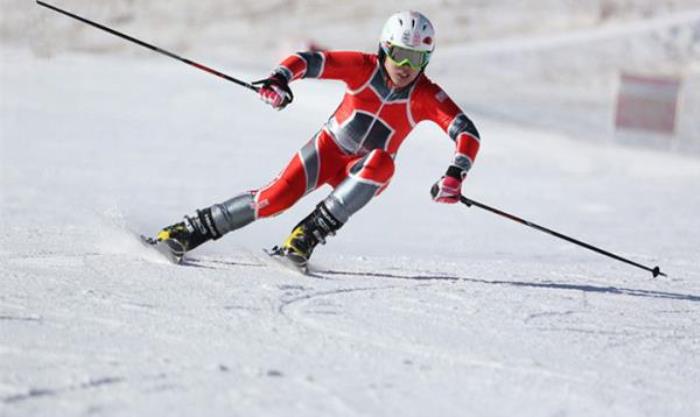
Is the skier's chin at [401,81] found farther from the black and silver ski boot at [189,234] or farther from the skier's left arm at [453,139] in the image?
the black and silver ski boot at [189,234]

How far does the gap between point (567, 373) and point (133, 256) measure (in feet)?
8.39

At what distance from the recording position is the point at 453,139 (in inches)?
234

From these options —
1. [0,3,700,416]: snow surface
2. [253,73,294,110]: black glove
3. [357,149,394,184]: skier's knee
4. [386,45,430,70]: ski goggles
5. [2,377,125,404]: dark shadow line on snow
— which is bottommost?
[2,377,125,404]: dark shadow line on snow

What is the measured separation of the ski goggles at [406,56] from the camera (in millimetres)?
5812

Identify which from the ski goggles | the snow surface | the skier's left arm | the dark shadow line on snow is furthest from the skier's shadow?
the dark shadow line on snow

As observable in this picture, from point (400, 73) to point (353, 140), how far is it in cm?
45

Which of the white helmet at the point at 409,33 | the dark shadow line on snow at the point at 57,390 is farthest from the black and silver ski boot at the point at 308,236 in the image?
the dark shadow line on snow at the point at 57,390

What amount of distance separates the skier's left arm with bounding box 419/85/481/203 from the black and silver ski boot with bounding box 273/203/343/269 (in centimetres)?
58

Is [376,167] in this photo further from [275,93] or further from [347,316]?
[347,316]

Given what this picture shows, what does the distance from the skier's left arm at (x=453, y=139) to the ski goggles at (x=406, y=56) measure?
0.77 ft

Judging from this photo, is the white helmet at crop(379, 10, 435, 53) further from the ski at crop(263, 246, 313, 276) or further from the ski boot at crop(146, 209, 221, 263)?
the ski boot at crop(146, 209, 221, 263)

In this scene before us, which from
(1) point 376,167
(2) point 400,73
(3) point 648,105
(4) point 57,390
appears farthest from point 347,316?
(3) point 648,105

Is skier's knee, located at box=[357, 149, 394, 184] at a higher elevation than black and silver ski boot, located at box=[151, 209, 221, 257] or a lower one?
higher

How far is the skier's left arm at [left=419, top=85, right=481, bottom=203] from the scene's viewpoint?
5676 millimetres
